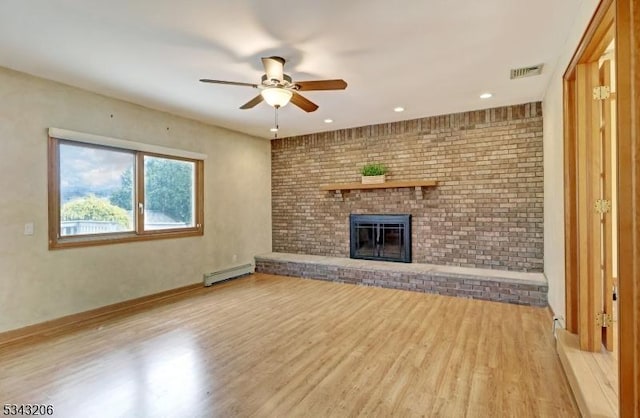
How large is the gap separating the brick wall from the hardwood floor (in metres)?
1.13

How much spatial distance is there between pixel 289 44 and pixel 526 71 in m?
2.49

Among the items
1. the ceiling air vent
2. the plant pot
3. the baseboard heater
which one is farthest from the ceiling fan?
the baseboard heater

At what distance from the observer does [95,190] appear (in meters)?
3.99

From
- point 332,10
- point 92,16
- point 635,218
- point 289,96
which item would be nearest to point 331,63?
point 289,96

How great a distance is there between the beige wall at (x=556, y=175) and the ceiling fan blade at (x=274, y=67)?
89.0 inches

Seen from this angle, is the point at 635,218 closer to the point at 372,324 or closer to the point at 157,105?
the point at 372,324

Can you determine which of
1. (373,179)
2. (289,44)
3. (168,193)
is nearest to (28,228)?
(168,193)

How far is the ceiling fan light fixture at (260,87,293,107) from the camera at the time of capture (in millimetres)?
2914

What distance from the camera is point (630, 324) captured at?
148 cm

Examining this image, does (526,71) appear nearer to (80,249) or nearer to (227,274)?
(227,274)

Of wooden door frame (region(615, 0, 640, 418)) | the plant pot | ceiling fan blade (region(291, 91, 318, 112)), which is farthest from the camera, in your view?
the plant pot

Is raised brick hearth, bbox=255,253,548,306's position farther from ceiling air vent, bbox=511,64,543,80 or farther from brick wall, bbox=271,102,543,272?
ceiling air vent, bbox=511,64,543,80

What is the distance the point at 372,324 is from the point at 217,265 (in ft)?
10.3

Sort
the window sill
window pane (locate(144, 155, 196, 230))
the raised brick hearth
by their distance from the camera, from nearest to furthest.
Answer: the window sill
the raised brick hearth
window pane (locate(144, 155, 196, 230))
